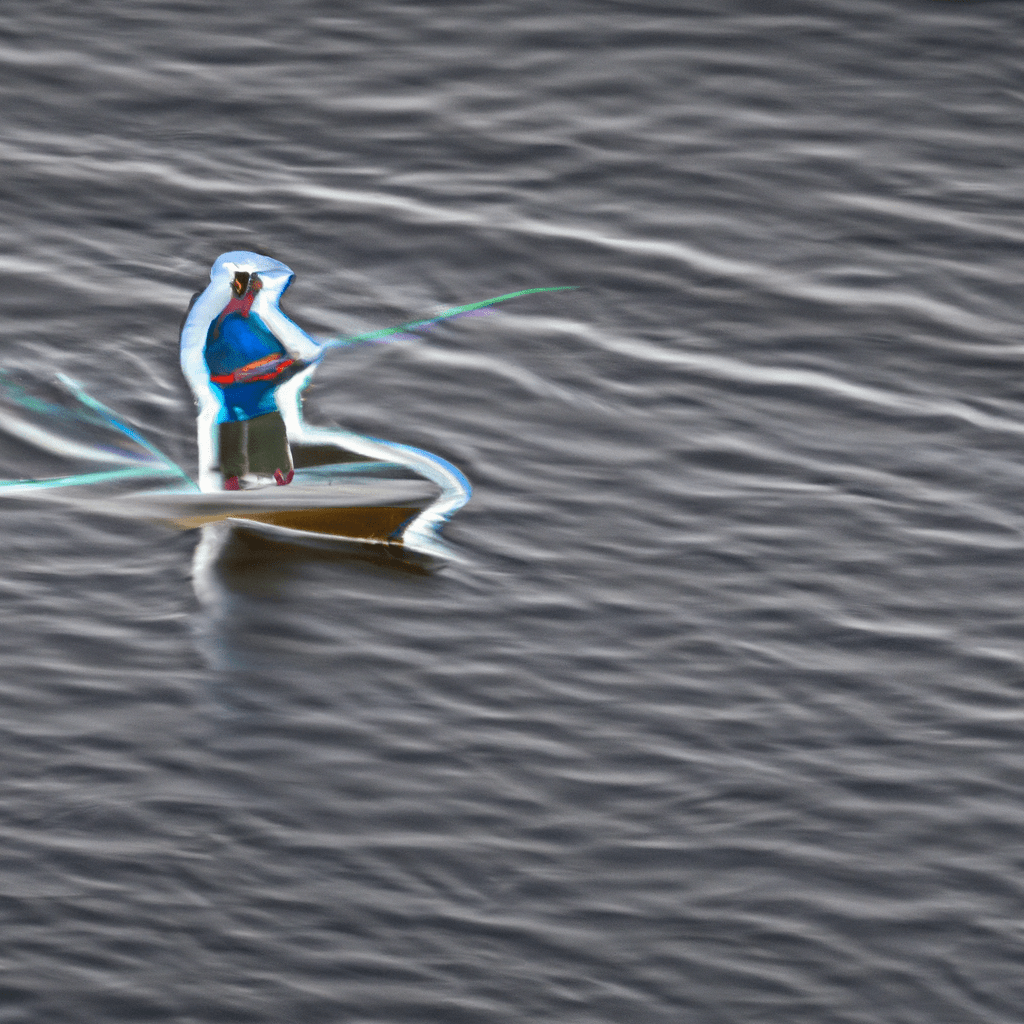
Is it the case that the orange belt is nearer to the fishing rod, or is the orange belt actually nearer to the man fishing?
the man fishing

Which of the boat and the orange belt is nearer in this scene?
the orange belt

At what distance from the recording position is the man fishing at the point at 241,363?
15258 mm

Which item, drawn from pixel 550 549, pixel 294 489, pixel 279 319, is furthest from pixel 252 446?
pixel 550 549

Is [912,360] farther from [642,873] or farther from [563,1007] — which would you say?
[563,1007]

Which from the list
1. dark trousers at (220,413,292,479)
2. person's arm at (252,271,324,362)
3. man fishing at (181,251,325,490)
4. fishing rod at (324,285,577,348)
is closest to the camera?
man fishing at (181,251,325,490)

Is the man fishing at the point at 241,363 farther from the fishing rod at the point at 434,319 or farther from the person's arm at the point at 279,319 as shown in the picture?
the fishing rod at the point at 434,319

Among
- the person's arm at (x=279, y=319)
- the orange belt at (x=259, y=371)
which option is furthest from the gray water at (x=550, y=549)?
the person's arm at (x=279, y=319)

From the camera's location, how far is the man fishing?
15.3 meters

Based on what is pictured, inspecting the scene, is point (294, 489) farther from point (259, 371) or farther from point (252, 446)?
point (259, 371)

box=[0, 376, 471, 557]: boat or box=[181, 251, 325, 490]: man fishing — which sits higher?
box=[181, 251, 325, 490]: man fishing

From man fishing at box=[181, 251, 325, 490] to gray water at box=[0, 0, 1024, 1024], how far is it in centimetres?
67

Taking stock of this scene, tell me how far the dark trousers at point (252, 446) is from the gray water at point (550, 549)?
1.97 feet

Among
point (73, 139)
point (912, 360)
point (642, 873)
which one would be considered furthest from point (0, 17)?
point (642, 873)

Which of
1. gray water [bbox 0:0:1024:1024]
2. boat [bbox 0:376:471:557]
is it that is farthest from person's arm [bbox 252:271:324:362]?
gray water [bbox 0:0:1024:1024]
